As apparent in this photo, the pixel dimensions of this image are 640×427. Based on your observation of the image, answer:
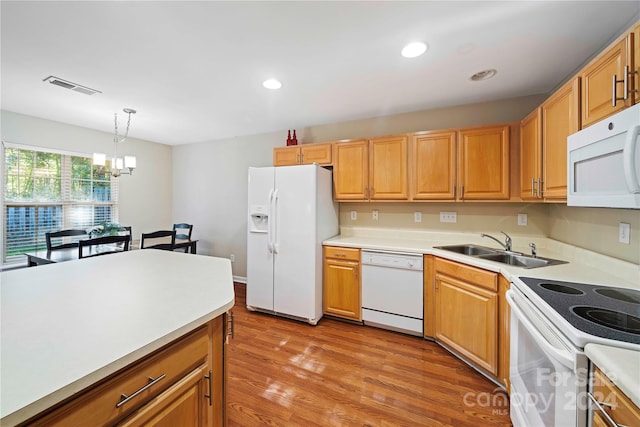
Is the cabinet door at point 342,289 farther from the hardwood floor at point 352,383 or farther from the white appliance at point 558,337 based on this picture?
the white appliance at point 558,337

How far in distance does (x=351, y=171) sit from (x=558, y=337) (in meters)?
2.35

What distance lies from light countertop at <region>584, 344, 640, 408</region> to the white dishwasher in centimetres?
164

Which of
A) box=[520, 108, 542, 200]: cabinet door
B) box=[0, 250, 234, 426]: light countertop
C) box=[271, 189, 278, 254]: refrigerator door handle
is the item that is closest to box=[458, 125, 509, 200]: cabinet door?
box=[520, 108, 542, 200]: cabinet door

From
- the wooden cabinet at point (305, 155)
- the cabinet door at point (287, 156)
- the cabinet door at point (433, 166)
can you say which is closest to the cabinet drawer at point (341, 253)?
the cabinet door at point (433, 166)

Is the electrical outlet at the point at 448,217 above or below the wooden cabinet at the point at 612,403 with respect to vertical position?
above

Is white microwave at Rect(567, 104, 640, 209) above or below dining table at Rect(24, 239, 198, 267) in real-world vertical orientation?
above

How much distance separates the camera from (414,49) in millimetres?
1836

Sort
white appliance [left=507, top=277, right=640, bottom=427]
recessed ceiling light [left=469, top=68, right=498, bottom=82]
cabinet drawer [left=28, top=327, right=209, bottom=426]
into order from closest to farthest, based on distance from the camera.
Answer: cabinet drawer [left=28, top=327, right=209, bottom=426] < white appliance [left=507, top=277, right=640, bottom=427] < recessed ceiling light [left=469, top=68, right=498, bottom=82]

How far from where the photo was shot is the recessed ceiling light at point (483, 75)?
2.15m

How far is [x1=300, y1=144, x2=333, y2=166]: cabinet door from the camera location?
317 cm

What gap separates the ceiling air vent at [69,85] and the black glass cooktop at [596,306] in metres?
3.91

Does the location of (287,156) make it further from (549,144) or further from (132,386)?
(132,386)

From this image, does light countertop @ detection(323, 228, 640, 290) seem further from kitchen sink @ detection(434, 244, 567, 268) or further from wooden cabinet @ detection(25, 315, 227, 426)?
wooden cabinet @ detection(25, 315, 227, 426)

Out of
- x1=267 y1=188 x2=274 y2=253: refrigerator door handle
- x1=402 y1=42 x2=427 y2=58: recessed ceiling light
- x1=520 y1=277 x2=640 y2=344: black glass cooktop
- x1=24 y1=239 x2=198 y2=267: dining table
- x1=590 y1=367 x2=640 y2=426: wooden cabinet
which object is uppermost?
x1=402 y1=42 x2=427 y2=58: recessed ceiling light
